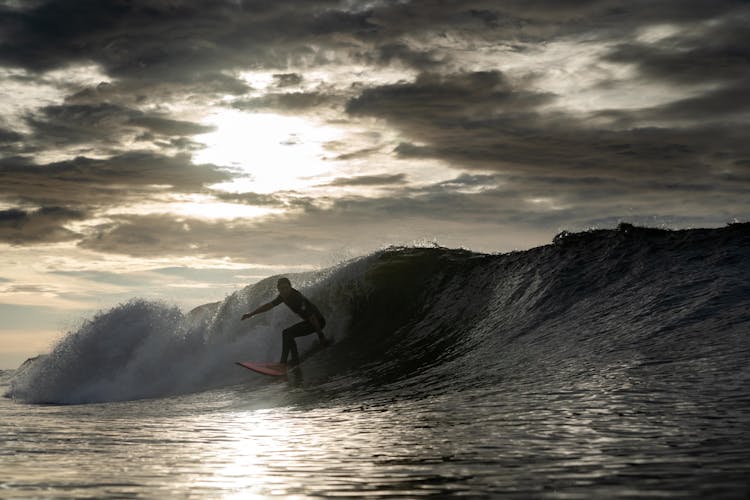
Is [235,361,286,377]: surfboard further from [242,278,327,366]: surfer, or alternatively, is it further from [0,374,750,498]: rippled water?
[0,374,750,498]: rippled water

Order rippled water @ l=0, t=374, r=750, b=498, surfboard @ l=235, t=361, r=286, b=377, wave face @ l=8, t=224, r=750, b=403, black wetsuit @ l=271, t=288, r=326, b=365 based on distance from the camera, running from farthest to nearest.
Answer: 1. black wetsuit @ l=271, t=288, r=326, b=365
2. surfboard @ l=235, t=361, r=286, b=377
3. wave face @ l=8, t=224, r=750, b=403
4. rippled water @ l=0, t=374, r=750, b=498

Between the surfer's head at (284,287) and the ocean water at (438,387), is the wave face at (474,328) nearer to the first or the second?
the ocean water at (438,387)

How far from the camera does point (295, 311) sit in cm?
1631

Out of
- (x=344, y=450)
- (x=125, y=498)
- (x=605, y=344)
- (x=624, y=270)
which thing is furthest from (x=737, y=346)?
(x=125, y=498)

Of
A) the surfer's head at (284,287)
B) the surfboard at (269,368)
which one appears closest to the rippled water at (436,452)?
the surfboard at (269,368)

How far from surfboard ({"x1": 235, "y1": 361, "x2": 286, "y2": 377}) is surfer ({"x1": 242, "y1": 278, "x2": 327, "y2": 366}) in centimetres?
19

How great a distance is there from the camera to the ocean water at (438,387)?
14.9ft

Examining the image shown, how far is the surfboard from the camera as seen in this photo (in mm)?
15430

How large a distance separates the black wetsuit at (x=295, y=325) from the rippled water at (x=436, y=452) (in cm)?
647

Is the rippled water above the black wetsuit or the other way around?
the other way around

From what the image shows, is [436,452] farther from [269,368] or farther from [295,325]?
[295,325]

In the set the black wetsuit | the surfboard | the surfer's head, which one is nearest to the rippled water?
the surfboard

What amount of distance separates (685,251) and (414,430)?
879 centimetres

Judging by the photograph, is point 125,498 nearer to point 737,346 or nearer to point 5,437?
point 5,437
